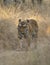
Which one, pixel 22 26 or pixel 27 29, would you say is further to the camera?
pixel 27 29

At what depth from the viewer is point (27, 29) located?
1069 centimetres

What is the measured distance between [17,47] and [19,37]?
1.19 feet

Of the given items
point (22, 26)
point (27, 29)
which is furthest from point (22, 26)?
point (27, 29)

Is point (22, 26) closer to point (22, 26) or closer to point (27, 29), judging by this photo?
point (22, 26)

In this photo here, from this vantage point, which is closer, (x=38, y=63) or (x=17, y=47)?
(x=38, y=63)

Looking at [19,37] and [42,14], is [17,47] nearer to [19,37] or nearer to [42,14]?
[19,37]

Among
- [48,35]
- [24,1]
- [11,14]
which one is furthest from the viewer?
[24,1]

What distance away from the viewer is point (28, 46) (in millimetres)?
10383

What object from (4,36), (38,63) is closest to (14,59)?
(38,63)

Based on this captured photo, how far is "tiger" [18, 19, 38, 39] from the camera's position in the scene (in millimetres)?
10555

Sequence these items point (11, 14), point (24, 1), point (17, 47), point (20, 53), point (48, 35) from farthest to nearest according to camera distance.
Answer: point (24, 1)
point (11, 14)
point (48, 35)
point (17, 47)
point (20, 53)

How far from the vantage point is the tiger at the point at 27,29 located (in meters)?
10.6

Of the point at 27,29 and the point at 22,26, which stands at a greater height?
the point at 22,26

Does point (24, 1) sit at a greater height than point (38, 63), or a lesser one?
greater
